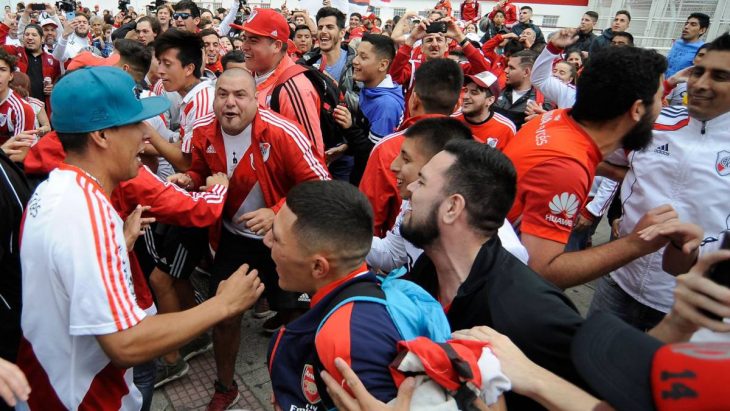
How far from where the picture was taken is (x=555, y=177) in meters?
2.17

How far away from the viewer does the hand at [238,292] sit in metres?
2.00

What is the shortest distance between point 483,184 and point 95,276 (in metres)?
1.50

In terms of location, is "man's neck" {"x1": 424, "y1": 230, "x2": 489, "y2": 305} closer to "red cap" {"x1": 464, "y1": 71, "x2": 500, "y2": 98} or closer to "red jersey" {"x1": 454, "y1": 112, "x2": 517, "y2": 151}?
"red jersey" {"x1": 454, "y1": 112, "x2": 517, "y2": 151}

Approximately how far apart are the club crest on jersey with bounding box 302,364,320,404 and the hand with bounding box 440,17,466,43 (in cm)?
509

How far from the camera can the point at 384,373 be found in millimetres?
1365

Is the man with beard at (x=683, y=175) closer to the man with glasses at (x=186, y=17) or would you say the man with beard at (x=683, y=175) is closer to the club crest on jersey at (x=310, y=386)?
the club crest on jersey at (x=310, y=386)

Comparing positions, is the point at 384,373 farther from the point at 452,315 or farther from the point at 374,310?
the point at 452,315

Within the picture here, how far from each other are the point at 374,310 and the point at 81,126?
4.55ft

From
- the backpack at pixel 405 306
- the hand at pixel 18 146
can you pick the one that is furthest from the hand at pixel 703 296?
the hand at pixel 18 146

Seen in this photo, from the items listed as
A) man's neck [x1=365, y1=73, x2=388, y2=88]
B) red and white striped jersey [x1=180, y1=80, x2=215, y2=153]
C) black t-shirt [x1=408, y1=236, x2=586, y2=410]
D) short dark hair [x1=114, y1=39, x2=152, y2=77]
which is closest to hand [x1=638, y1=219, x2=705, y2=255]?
black t-shirt [x1=408, y1=236, x2=586, y2=410]

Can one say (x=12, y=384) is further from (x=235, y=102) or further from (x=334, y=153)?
(x=334, y=153)

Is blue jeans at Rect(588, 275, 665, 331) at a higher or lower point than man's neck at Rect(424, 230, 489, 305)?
lower

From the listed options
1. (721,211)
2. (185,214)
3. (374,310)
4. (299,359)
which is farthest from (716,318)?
(185,214)

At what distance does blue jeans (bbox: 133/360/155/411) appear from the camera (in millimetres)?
2510
